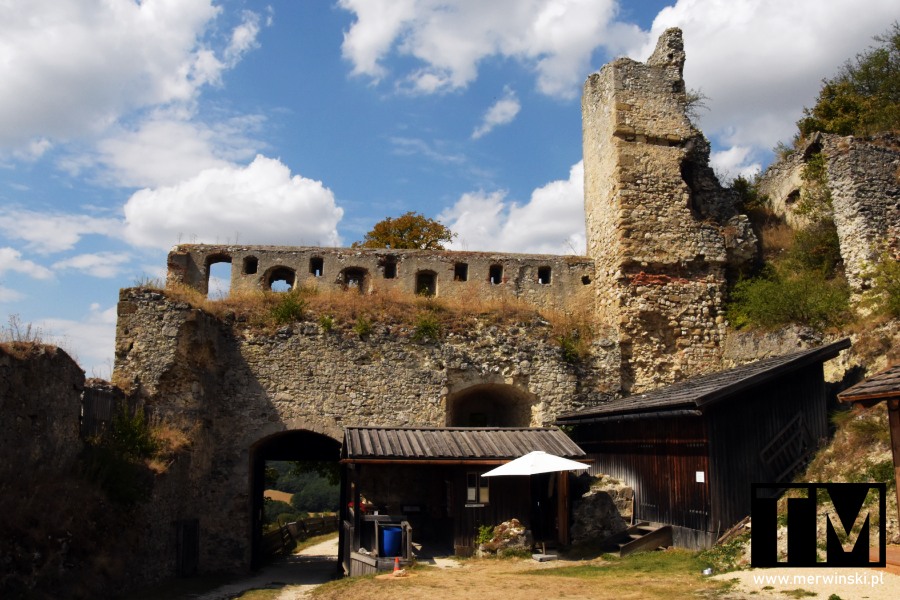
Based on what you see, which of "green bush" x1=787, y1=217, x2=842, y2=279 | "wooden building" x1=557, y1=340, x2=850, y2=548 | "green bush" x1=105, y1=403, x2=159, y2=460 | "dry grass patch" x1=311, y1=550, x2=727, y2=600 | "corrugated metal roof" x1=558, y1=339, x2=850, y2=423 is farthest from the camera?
"green bush" x1=787, y1=217, x2=842, y2=279

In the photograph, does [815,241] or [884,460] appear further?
[815,241]

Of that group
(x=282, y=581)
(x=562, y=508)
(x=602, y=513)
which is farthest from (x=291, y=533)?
(x=602, y=513)

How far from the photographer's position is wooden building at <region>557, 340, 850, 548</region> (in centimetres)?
1448

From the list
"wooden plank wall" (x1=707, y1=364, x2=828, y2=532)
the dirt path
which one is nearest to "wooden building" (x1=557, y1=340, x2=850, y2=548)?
"wooden plank wall" (x1=707, y1=364, x2=828, y2=532)

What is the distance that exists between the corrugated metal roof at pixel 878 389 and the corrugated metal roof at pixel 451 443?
821 cm

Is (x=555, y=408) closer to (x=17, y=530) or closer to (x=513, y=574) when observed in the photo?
(x=513, y=574)

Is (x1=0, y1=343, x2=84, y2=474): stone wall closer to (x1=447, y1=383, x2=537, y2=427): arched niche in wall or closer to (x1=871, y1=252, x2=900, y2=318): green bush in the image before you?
(x1=447, y1=383, x2=537, y2=427): arched niche in wall

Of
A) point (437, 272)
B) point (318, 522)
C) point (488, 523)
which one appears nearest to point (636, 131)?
point (437, 272)

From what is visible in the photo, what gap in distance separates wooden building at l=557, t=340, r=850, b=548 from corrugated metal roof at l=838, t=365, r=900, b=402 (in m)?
4.08

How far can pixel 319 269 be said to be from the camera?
24578mm

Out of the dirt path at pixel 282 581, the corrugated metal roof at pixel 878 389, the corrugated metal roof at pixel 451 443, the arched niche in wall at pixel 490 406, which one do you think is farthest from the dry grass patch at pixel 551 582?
the arched niche in wall at pixel 490 406

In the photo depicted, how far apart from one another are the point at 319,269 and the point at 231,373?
501 centimetres

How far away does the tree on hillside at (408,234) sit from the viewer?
39250mm

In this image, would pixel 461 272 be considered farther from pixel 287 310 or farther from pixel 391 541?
pixel 391 541
